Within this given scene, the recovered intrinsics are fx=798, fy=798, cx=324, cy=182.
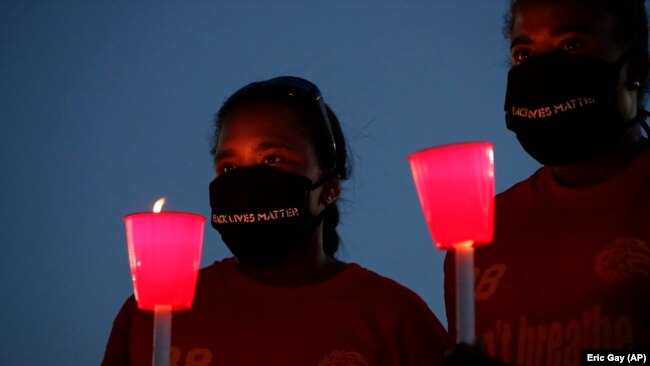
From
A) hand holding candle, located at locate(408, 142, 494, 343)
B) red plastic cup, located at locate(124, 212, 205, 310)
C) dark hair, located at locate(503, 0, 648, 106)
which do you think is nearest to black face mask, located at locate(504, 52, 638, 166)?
dark hair, located at locate(503, 0, 648, 106)

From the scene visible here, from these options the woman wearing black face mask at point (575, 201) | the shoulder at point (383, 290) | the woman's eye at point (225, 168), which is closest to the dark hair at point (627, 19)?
the woman wearing black face mask at point (575, 201)

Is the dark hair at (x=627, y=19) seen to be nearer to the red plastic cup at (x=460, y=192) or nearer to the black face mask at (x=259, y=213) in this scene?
the black face mask at (x=259, y=213)

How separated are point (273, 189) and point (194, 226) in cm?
122

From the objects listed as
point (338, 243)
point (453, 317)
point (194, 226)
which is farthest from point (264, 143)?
point (194, 226)

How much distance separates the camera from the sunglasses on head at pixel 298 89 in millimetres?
4199

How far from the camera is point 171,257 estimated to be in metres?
2.25

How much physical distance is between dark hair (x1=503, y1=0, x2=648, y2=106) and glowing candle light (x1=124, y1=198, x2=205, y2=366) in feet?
6.40

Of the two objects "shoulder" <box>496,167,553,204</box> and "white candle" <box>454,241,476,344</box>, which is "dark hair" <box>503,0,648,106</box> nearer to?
"shoulder" <box>496,167,553,204</box>

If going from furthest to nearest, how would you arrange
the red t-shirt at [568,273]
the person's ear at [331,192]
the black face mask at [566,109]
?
the person's ear at [331,192] < the black face mask at [566,109] < the red t-shirt at [568,273]

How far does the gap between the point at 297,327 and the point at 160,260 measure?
Result: 4.90ft

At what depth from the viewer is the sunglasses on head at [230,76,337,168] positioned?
4199 mm

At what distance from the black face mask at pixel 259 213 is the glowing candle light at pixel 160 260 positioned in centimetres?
118

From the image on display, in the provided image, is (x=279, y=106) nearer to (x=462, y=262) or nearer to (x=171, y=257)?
(x=171, y=257)

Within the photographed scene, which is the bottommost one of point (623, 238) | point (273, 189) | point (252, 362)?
point (252, 362)
